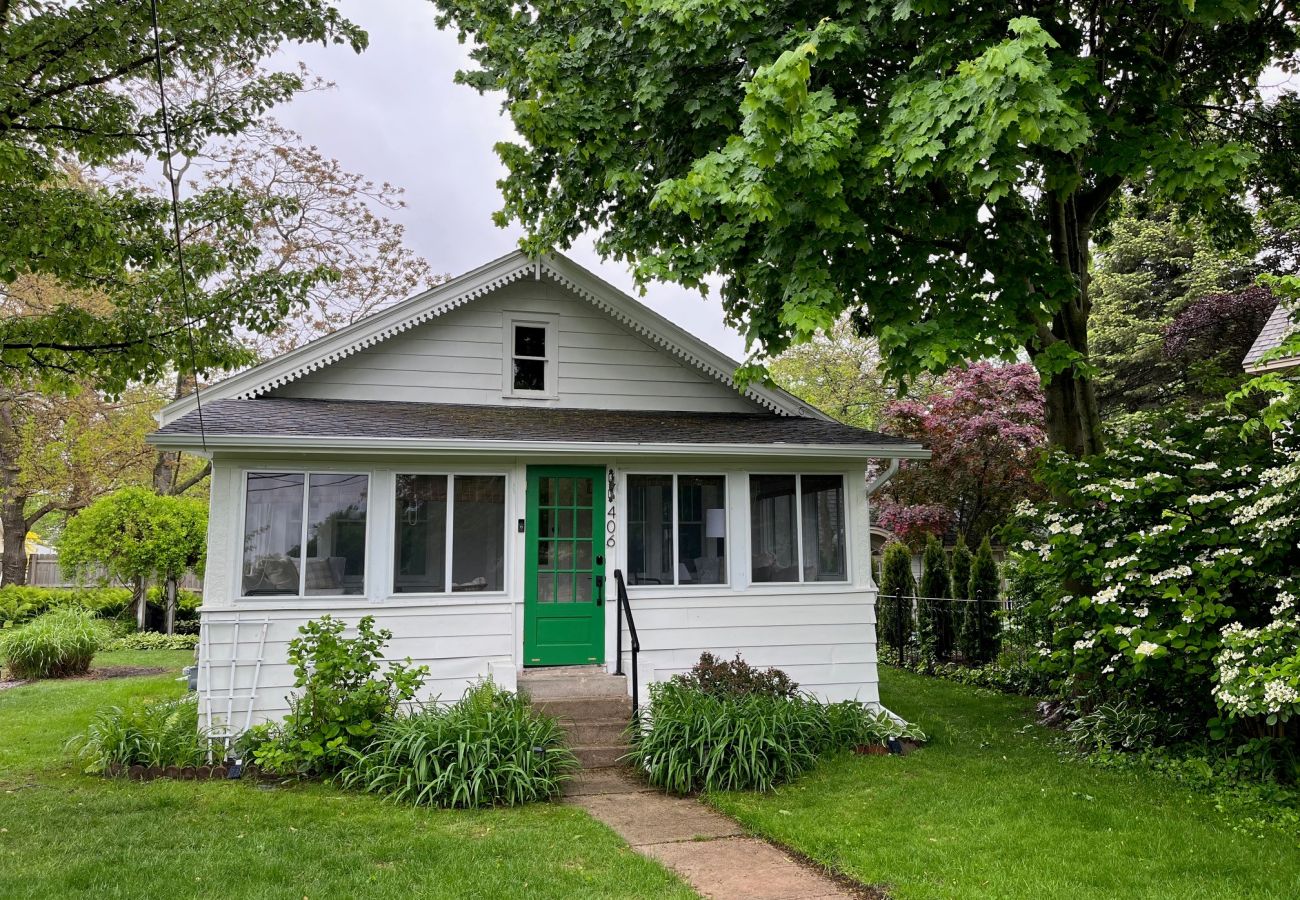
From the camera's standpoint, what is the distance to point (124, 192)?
7586 millimetres

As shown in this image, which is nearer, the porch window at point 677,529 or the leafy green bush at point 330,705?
the leafy green bush at point 330,705

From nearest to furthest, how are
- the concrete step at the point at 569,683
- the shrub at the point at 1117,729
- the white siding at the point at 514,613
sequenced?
the shrub at the point at 1117,729
the white siding at the point at 514,613
the concrete step at the point at 569,683

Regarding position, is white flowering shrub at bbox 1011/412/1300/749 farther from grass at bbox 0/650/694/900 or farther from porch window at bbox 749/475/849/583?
grass at bbox 0/650/694/900

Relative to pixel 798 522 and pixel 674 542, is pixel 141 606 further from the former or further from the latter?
pixel 798 522

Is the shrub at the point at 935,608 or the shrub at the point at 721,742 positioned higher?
the shrub at the point at 935,608

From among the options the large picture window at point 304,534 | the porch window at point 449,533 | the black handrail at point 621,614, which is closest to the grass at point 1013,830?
the black handrail at point 621,614

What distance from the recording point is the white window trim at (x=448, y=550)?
28.5 feet

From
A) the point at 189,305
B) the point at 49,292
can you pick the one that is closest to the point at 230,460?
the point at 189,305

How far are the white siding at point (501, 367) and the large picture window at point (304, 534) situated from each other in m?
1.62

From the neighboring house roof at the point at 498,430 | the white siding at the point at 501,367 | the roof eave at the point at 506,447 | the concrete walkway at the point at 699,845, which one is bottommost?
the concrete walkway at the point at 699,845

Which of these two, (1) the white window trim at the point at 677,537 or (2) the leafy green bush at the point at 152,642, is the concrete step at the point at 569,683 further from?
(2) the leafy green bush at the point at 152,642

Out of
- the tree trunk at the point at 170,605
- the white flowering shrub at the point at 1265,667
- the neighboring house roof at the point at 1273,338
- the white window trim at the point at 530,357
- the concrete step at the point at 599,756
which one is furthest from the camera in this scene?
the tree trunk at the point at 170,605

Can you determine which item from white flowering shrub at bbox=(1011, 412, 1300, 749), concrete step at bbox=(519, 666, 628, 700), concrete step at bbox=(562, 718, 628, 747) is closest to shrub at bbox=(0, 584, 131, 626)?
concrete step at bbox=(519, 666, 628, 700)

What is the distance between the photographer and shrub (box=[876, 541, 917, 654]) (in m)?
15.2
